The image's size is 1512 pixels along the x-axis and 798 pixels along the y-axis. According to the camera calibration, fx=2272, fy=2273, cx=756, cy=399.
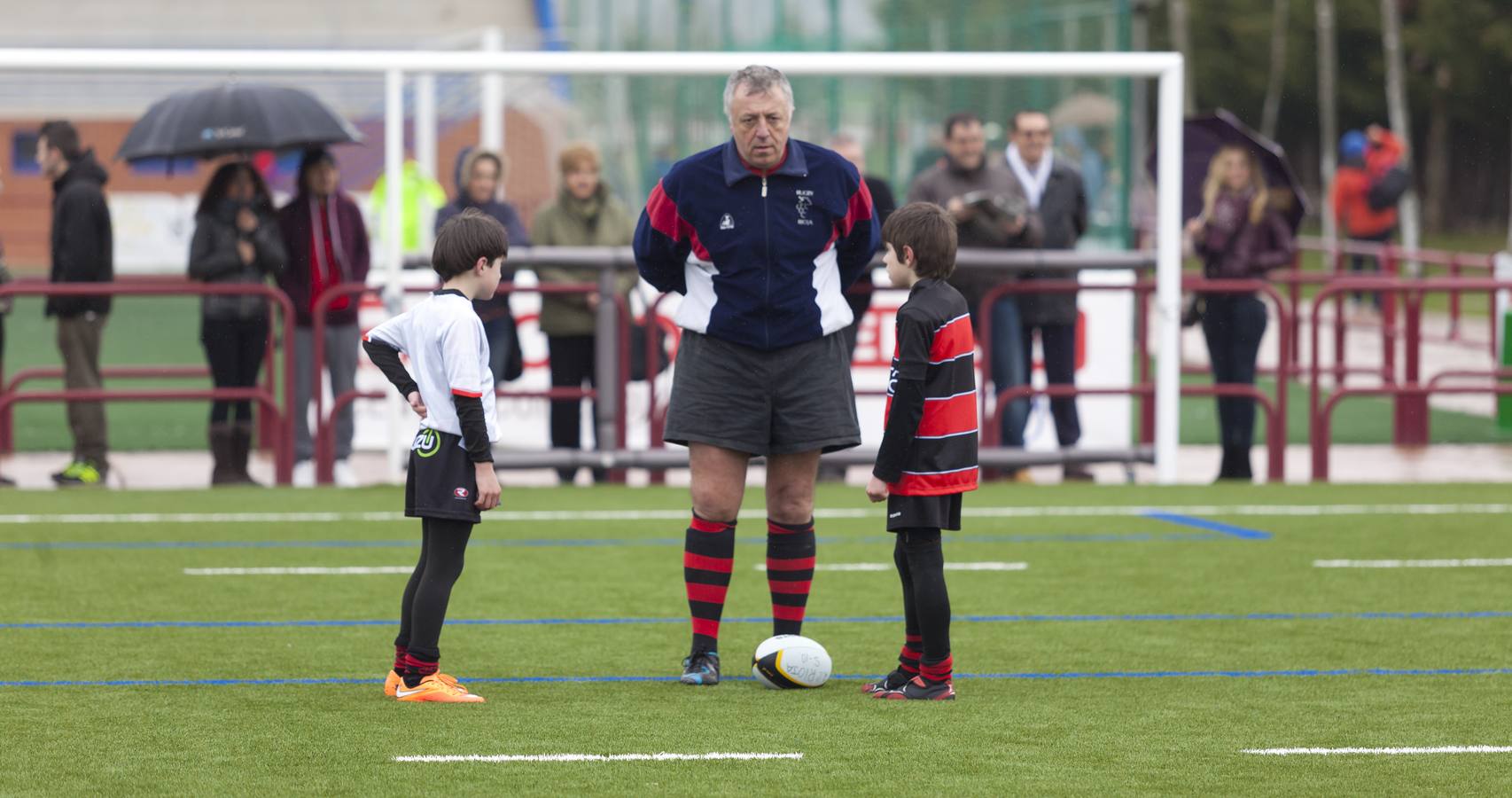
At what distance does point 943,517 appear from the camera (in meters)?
6.36

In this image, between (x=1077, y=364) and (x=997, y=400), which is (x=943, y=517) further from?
(x=1077, y=364)

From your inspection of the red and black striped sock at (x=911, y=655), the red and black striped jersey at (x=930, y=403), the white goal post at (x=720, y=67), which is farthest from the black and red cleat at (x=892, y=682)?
the white goal post at (x=720, y=67)

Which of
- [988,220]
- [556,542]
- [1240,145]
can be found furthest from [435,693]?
[1240,145]

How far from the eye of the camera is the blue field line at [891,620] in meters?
7.93

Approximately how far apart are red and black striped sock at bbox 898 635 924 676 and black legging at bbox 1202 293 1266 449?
22.5 ft

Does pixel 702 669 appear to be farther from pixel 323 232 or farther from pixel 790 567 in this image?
pixel 323 232

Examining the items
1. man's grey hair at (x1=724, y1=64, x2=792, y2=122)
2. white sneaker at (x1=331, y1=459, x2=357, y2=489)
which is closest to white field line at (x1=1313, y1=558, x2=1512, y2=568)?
man's grey hair at (x1=724, y1=64, x2=792, y2=122)

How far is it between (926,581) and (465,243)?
159 cm

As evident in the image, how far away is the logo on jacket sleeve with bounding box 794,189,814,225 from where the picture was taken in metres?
6.74

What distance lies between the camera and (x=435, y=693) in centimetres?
646

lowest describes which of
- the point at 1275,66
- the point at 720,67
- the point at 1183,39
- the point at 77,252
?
the point at 77,252

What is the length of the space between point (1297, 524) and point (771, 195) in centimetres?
512

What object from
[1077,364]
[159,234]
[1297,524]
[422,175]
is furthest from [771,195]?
[159,234]

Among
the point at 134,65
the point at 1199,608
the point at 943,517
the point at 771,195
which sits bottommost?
the point at 1199,608
